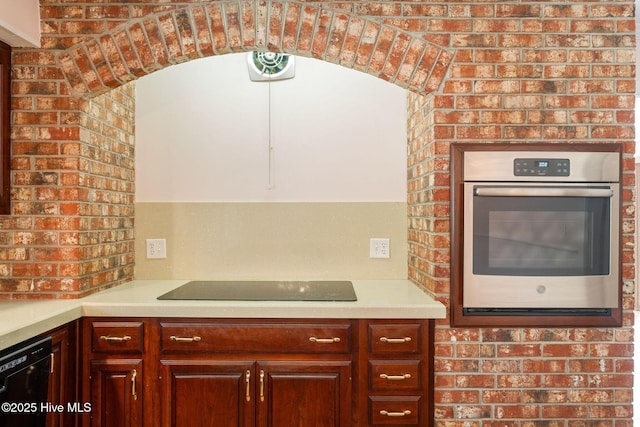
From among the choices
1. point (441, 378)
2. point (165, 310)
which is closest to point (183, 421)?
point (165, 310)

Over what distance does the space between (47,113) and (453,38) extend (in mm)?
2042

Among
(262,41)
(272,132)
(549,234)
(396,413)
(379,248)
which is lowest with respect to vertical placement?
(396,413)

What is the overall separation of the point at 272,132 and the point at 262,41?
754 mm

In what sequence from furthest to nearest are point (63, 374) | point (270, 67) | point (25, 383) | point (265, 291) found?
1. point (270, 67)
2. point (265, 291)
3. point (63, 374)
4. point (25, 383)

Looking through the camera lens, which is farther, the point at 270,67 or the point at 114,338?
the point at 270,67

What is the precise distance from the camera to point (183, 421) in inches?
79.0

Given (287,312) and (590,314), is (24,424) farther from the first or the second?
(590,314)

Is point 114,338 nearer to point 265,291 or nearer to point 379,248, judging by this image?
point 265,291

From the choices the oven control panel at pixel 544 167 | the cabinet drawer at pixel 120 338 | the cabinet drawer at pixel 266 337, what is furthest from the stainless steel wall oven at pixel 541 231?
the cabinet drawer at pixel 120 338

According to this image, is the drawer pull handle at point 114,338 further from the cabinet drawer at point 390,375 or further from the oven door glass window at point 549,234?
the oven door glass window at point 549,234

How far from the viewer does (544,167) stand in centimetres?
199

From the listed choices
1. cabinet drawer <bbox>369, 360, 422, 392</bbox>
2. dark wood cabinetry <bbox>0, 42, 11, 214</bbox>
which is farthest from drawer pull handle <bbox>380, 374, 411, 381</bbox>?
dark wood cabinetry <bbox>0, 42, 11, 214</bbox>

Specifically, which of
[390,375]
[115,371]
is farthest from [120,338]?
[390,375]

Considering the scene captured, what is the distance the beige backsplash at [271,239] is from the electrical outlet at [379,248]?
0.11 feet
